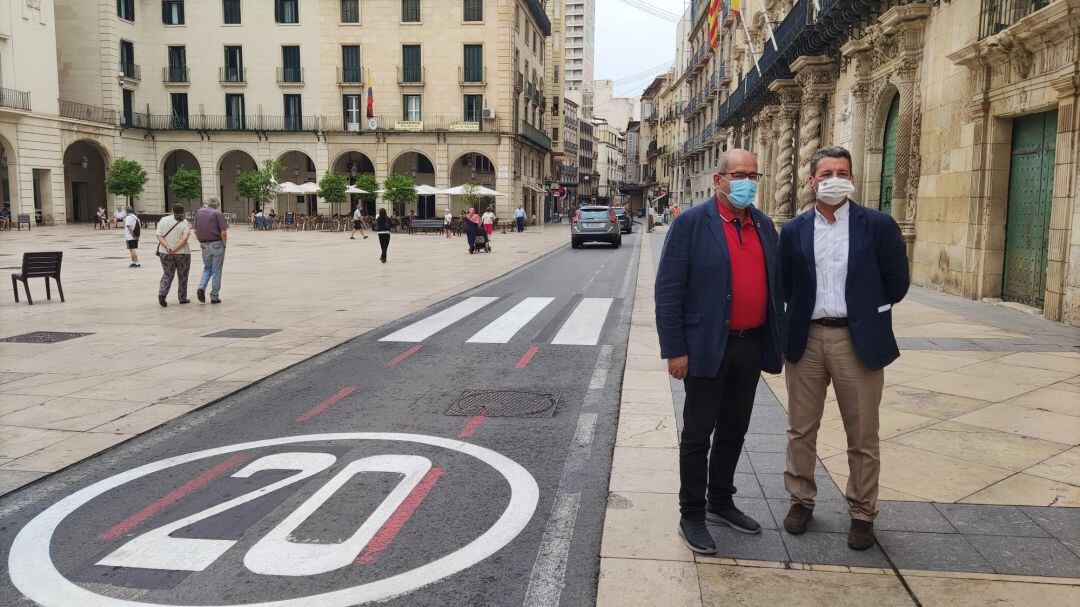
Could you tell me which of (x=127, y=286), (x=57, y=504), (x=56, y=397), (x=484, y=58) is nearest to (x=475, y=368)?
(x=56, y=397)

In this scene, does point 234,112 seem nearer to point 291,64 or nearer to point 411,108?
point 291,64

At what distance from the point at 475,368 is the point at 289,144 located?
4495cm

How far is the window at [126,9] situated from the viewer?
4725 cm

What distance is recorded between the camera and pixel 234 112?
49.4 metres

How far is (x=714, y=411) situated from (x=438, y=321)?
766 cm

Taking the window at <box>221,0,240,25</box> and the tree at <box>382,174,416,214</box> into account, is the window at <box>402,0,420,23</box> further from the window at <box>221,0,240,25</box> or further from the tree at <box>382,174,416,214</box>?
the tree at <box>382,174,416,214</box>

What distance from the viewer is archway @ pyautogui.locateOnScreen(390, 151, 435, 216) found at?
164 ft

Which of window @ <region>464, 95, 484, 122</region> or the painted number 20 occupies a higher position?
window @ <region>464, 95, 484, 122</region>

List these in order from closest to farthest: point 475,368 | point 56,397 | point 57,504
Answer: point 57,504 < point 56,397 < point 475,368

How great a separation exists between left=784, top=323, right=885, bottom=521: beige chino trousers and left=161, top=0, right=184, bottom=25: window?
177 feet

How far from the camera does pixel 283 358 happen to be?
828cm

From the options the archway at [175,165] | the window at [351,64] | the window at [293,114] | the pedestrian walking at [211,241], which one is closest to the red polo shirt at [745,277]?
the pedestrian walking at [211,241]

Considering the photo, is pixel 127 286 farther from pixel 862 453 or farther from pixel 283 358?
pixel 862 453

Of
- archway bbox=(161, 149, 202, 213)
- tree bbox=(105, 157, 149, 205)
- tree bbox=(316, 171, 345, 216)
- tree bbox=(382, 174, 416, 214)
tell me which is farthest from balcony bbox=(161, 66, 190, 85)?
tree bbox=(382, 174, 416, 214)
